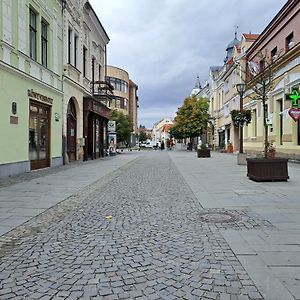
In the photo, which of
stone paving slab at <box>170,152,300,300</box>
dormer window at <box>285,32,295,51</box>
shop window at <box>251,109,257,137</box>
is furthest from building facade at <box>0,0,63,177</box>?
shop window at <box>251,109,257,137</box>

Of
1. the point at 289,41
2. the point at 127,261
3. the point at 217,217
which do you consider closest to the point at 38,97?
the point at 217,217

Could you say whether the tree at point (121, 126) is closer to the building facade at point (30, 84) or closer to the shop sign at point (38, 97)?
the building facade at point (30, 84)

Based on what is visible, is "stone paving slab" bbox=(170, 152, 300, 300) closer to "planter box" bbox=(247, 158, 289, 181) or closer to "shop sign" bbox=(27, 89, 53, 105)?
"planter box" bbox=(247, 158, 289, 181)

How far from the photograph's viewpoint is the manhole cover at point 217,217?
6602mm

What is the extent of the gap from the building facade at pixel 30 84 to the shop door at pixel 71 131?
2.08 metres

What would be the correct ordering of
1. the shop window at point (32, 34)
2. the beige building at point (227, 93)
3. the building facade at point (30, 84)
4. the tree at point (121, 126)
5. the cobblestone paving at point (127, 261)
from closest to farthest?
the cobblestone paving at point (127, 261)
the building facade at point (30, 84)
the shop window at point (32, 34)
the beige building at point (227, 93)
the tree at point (121, 126)

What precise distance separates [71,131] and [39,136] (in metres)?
5.46

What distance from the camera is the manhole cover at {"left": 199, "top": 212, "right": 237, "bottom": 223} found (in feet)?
21.7

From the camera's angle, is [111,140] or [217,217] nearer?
[217,217]

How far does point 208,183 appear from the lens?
12117mm

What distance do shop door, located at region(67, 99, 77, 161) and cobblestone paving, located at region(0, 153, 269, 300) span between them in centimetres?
1487

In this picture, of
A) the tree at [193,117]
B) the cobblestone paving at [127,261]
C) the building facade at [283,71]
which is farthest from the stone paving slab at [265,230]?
the tree at [193,117]

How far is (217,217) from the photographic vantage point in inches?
270

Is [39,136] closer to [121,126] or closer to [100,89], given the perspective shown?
[100,89]
